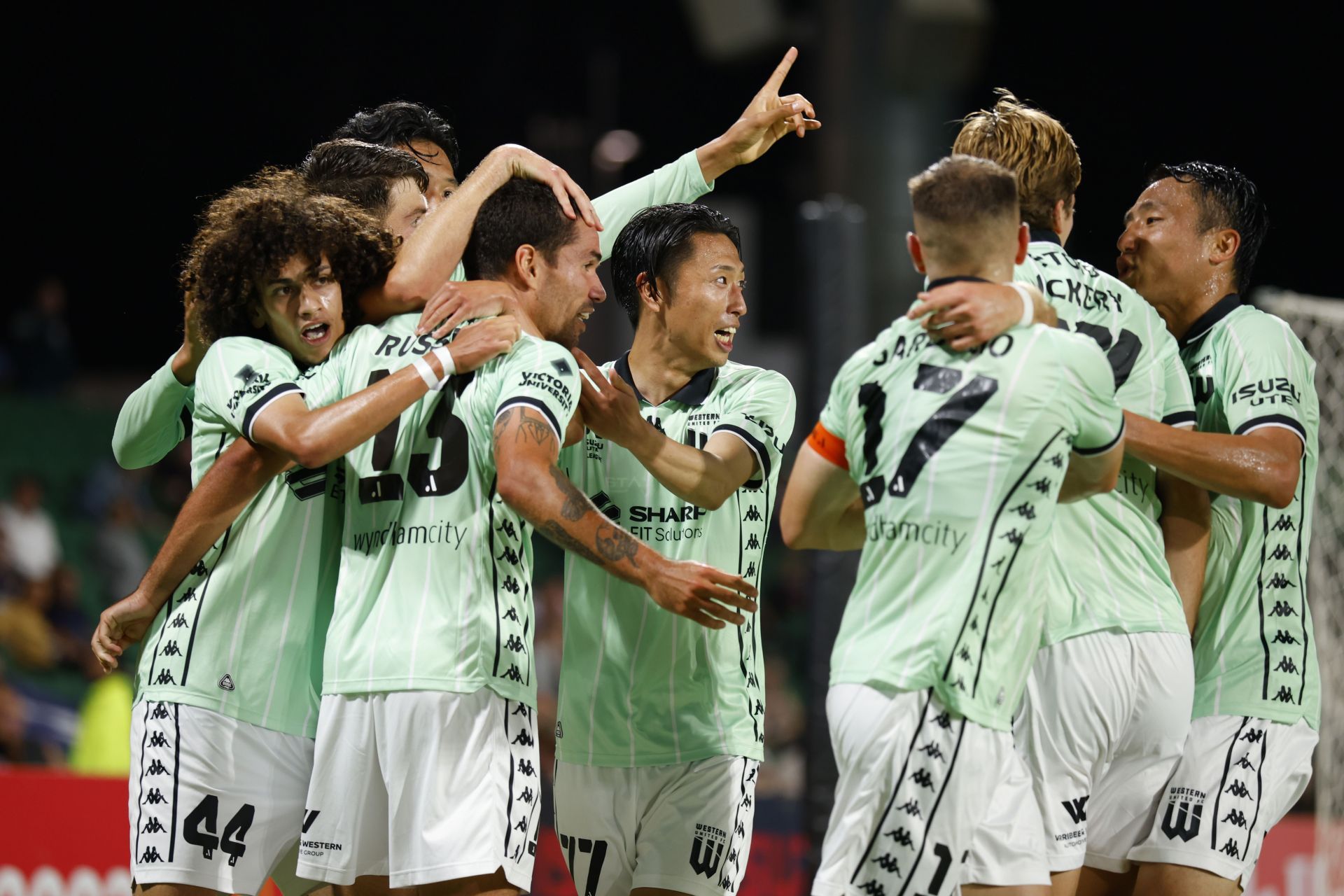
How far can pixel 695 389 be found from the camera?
4535 mm

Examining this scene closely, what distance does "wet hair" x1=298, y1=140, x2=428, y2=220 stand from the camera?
4469 millimetres

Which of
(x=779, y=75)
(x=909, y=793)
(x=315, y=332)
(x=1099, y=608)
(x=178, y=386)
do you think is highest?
(x=779, y=75)

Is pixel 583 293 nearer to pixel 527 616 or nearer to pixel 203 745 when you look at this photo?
pixel 527 616

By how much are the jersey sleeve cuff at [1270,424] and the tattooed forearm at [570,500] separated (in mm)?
1949

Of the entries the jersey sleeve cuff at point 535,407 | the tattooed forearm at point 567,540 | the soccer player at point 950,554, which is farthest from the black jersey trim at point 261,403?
the soccer player at point 950,554

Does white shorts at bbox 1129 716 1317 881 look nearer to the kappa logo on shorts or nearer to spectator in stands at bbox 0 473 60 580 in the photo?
the kappa logo on shorts

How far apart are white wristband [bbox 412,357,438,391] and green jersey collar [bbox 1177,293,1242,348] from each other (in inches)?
93.7

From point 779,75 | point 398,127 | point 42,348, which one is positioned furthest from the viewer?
point 42,348

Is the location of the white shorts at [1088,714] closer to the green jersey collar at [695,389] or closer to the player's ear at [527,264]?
the green jersey collar at [695,389]

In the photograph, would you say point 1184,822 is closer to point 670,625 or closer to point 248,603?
point 670,625

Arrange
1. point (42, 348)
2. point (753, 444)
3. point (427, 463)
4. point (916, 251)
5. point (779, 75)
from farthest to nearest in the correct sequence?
point (42, 348) → point (779, 75) → point (753, 444) → point (427, 463) → point (916, 251)

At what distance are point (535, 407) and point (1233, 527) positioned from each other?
225 cm

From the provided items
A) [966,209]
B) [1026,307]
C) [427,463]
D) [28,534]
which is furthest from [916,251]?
[28,534]

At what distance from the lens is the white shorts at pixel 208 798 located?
3.89m
